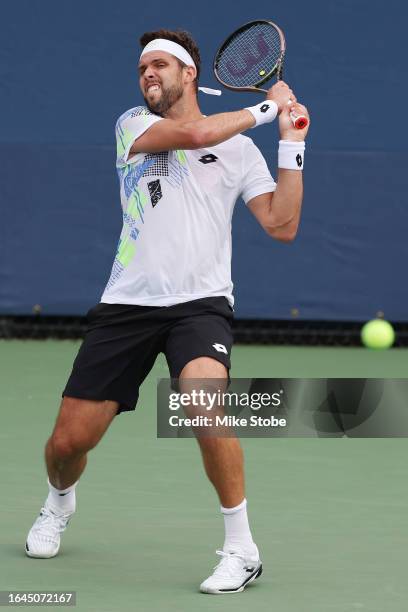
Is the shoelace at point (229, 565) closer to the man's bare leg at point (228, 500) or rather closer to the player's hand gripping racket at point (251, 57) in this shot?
the man's bare leg at point (228, 500)

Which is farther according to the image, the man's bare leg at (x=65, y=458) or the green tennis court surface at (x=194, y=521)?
the man's bare leg at (x=65, y=458)

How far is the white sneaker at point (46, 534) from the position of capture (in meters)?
4.49

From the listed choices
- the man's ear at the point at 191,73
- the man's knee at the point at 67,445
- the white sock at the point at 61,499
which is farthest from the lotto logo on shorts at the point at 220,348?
the man's ear at the point at 191,73

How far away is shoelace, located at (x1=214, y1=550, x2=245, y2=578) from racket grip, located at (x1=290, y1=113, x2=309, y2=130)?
4.47 feet

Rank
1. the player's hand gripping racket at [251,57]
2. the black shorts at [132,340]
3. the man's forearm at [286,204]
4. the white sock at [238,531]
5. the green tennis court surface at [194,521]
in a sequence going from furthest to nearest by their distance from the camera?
the player's hand gripping racket at [251,57] < the man's forearm at [286,204] < the black shorts at [132,340] < the white sock at [238,531] < the green tennis court surface at [194,521]

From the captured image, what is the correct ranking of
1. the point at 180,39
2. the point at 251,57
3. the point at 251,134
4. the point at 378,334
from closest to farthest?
the point at 180,39, the point at 251,57, the point at 251,134, the point at 378,334

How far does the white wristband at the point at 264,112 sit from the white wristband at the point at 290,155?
103 mm

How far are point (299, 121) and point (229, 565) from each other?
4.64 feet

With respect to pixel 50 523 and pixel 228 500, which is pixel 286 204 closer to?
pixel 228 500

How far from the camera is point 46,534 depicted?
453cm

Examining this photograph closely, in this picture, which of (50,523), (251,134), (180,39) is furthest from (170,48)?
(251,134)

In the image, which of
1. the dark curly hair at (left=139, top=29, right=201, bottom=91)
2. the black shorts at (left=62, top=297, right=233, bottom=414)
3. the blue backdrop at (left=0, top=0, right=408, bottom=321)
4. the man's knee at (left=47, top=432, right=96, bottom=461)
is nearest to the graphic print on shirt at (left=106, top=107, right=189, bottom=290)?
the black shorts at (left=62, top=297, right=233, bottom=414)

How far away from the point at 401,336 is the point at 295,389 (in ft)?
7.70

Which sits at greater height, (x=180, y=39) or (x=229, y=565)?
(x=180, y=39)
